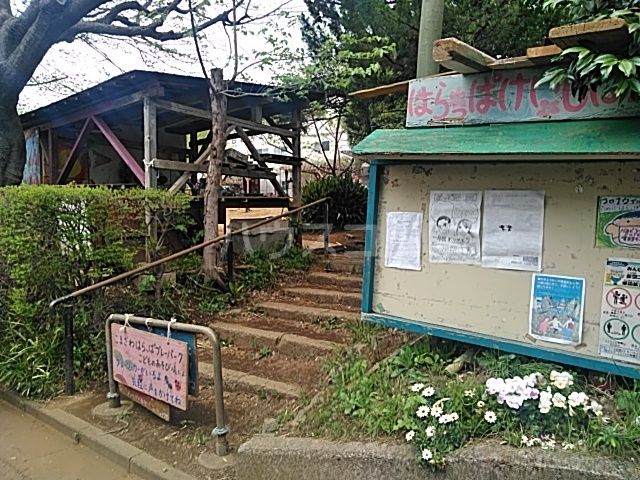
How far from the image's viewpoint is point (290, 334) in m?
4.74

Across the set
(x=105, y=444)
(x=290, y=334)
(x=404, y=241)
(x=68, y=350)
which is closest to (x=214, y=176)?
(x=290, y=334)

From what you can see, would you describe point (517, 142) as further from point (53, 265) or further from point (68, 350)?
point (53, 265)

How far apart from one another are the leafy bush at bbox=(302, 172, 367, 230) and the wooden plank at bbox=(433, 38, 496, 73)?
734 centimetres

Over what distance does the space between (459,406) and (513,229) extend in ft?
3.71

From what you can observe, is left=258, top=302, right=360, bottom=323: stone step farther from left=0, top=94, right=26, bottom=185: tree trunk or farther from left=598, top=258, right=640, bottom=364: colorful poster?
left=0, top=94, right=26, bottom=185: tree trunk

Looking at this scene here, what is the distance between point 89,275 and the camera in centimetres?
444

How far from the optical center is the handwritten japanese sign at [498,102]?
2.72 metres

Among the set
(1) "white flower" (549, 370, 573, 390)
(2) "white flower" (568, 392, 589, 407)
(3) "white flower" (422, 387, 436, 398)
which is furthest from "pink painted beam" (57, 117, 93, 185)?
(2) "white flower" (568, 392, 589, 407)

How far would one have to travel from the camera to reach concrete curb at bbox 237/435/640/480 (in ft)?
6.78

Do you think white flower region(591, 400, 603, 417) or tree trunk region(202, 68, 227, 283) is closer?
white flower region(591, 400, 603, 417)

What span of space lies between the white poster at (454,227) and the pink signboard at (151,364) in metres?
1.81

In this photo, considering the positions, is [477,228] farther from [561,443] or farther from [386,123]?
[386,123]

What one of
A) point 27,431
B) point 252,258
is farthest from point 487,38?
point 27,431

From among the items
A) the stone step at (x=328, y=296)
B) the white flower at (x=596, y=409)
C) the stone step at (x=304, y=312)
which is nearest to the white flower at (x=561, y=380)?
the white flower at (x=596, y=409)
